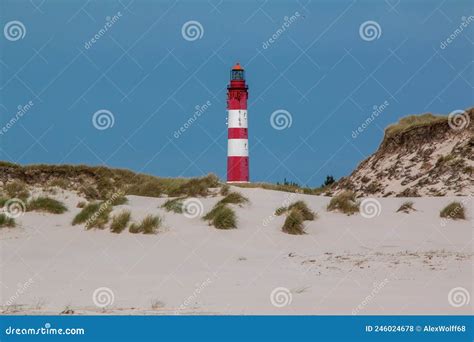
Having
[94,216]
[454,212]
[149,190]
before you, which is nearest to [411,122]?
[149,190]

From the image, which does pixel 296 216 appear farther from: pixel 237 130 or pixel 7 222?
pixel 237 130

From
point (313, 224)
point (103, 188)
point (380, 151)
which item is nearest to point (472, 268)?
Answer: point (313, 224)

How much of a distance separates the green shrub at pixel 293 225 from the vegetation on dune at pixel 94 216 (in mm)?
2591

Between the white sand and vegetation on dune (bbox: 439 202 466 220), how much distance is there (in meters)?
0.16

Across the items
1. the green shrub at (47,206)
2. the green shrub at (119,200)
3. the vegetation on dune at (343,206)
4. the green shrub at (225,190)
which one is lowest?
the green shrub at (47,206)

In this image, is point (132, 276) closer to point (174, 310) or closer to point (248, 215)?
point (174, 310)

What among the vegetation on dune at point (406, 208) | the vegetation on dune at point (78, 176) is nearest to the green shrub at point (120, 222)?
the vegetation on dune at point (406, 208)

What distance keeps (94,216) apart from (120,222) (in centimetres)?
61

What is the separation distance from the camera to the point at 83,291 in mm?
10789

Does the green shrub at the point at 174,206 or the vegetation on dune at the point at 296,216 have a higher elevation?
the vegetation on dune at the point at 296,216

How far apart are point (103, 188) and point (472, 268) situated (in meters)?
15.4

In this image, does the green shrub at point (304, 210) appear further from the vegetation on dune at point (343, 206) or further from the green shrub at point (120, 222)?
the green shrub at point (120, 222)

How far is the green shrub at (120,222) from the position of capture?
13.8 meters

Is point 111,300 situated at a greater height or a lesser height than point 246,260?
lesser
